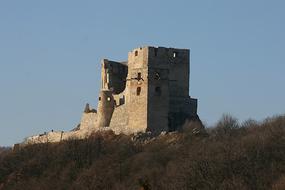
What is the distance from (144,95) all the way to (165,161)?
16.9 ft

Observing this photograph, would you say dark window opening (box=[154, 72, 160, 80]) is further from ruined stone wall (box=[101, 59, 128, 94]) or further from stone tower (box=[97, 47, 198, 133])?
ruined stone wall (box=[101, 59, 128, 94])

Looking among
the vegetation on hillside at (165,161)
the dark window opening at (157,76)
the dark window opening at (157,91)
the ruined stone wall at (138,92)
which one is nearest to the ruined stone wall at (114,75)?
the ruined stone wall at (138,92)

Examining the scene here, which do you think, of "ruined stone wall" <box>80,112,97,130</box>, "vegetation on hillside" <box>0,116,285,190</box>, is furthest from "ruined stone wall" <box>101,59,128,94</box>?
"vegetation on hillside" <box>0,116,285,190</box>

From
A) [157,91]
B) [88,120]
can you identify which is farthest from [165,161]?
[88,120]

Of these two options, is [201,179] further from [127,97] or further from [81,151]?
[81,151]

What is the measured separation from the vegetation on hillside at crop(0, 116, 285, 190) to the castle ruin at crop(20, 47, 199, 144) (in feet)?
3.10

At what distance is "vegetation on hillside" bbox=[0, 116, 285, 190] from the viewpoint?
217 ft

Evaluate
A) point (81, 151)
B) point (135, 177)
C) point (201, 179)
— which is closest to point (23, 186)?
point (81, 151)

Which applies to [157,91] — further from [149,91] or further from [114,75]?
A: [114,75]

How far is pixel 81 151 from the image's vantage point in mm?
75750

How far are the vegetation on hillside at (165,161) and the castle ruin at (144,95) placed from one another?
3.10 feet

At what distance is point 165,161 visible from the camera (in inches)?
2803

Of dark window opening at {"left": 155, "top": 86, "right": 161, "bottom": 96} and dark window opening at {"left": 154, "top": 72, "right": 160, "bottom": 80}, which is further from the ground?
dark window opening at {"left": 154, "top": 72, "right": 160, "bottom": 80}

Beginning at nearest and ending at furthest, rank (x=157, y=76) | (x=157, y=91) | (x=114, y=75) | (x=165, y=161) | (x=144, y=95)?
(x=144, y=95) < (x=157, y=91) < (x=157, y=76) < (x=165, y=161) < (x=114, y=75)
